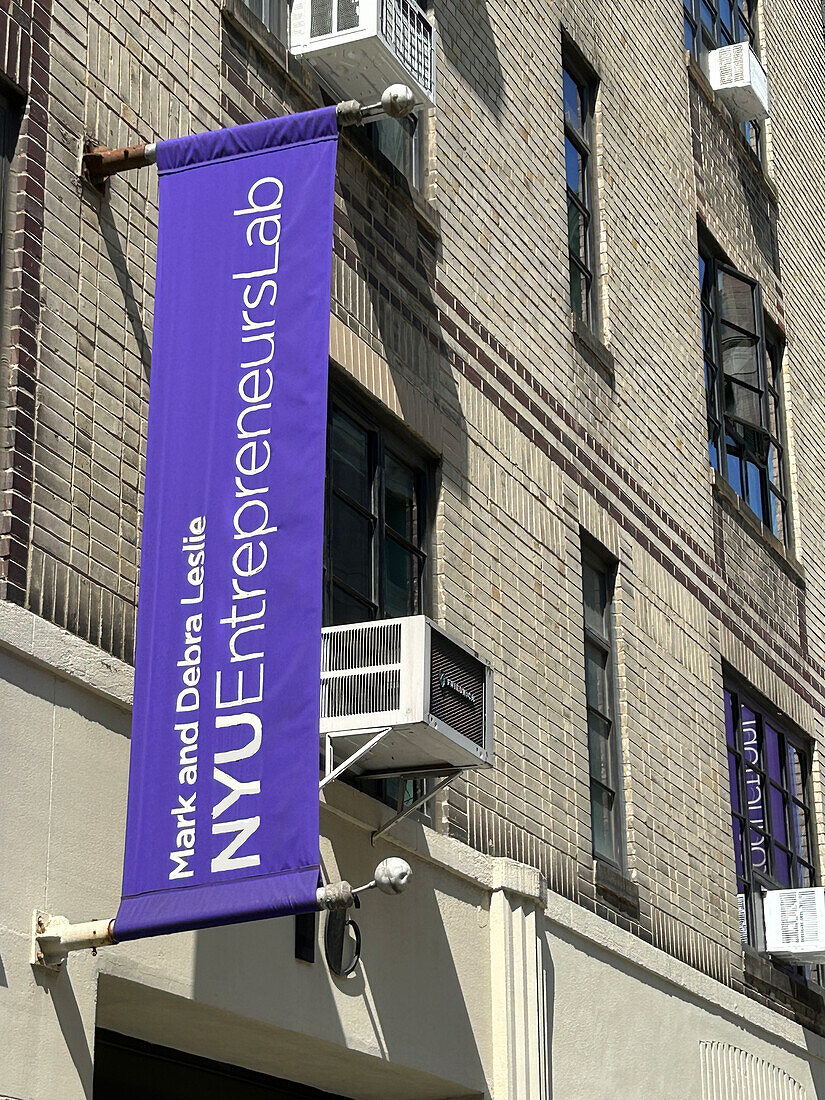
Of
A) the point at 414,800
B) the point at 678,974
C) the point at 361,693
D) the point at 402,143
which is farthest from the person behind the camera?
the point at 678,974

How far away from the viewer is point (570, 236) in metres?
13.6

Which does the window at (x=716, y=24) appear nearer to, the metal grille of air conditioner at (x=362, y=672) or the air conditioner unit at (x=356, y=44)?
the air conditioner unit at (x=356, y=44)

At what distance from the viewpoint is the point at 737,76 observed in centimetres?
1722

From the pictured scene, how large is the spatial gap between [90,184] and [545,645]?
4.77 m

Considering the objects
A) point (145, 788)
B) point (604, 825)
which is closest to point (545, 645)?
point (604, 825)

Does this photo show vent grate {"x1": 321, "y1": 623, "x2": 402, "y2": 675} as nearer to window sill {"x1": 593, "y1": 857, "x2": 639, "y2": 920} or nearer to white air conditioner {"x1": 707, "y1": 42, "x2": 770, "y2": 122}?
window sill {"x1": 593, "y1": 857, "x2": 639, "y2": 920}

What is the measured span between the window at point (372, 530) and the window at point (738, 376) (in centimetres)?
596

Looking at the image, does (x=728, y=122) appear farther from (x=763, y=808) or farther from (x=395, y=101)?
(x=395, y=101)

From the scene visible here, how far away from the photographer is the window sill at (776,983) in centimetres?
1390

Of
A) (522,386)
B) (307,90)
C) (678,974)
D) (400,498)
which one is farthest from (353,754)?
(678,974)

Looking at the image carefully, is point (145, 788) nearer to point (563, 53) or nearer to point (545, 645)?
point (545, 645)

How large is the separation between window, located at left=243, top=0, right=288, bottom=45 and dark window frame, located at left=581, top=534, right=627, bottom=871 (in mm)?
4131

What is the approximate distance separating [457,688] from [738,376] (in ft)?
27.3

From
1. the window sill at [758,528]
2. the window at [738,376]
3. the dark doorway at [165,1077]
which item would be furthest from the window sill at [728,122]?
the dark doorway at [165,1077]
